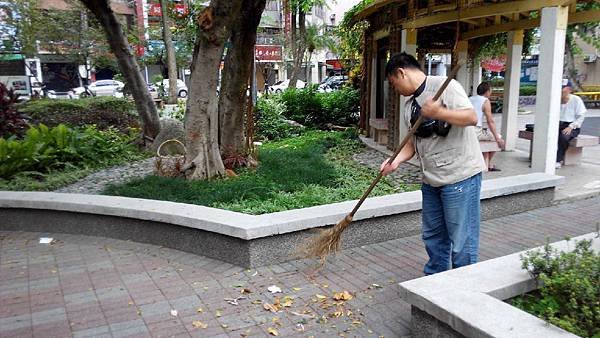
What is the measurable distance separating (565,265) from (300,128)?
10.5 meters

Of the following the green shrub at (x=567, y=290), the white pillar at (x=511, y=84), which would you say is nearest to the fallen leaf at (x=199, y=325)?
the green shrub at (x=567, y=290)

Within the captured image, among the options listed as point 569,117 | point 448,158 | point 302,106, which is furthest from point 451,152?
point 302,106

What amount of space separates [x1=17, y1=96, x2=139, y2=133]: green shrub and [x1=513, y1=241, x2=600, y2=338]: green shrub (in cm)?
1083

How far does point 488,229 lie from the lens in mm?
5363

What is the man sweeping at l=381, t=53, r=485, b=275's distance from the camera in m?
3.33

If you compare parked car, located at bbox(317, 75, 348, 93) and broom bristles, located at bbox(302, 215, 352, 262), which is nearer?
broom bristles, located at bbox(302, 215, 352, 262)

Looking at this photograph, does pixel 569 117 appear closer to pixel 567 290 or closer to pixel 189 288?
pixel 567 290

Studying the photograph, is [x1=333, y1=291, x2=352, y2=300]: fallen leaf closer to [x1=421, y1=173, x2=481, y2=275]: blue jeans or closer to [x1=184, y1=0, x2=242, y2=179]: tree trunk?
[x1=421, y1=173, x2=481, y2=275]: blue jeans

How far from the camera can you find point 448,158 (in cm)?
335

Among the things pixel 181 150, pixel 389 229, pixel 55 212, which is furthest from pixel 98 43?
pixel 389 229

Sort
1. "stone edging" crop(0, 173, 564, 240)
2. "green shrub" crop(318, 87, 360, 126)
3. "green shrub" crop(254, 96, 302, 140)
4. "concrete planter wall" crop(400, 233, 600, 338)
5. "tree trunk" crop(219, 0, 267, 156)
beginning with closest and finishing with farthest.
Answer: "concrete planter wall" crop(400, 233, 600, 338) → "stone edging" crop(0, 173, 564, 240) → "tree trunk" crop(219, 0, 267, 156) → "green shrub" crop(254, 96, 302, 140) → "green shrub" crop(318, 87, 360, 126)

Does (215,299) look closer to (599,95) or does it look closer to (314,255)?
(314,255)

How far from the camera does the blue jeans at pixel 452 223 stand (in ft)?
11.1

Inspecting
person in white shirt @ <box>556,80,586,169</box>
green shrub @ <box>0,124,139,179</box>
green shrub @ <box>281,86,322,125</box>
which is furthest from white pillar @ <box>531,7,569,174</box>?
green shrub @ <box>281,86,322,125</box>
